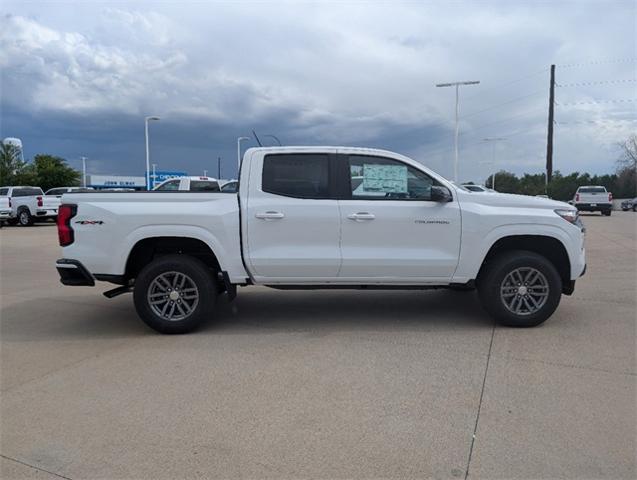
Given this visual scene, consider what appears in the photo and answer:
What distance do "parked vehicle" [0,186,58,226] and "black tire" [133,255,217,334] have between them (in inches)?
906

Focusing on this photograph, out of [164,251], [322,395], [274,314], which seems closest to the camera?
[322,395]

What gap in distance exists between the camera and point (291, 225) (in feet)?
18.6

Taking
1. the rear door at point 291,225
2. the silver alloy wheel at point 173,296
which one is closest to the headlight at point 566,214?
the rear door at point 291,225

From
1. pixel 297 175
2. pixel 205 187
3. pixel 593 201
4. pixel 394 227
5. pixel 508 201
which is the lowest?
pixel 593 201

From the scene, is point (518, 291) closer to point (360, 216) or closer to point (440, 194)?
point (440, 194)

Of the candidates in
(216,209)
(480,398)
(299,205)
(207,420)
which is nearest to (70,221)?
(216,209)

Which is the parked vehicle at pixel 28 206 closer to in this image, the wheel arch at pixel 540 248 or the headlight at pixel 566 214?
the wheel arch at pixel 540 248

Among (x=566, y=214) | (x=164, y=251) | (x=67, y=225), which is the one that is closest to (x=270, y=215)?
(x=164, y=251)

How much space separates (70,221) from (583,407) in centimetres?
511

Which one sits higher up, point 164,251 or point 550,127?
point 550,127

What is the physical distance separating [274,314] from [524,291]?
297cm

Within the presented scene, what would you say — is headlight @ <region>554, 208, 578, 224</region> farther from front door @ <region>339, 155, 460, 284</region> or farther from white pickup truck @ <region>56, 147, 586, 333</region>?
front door @ <region>339, 155, 460, 284</region>

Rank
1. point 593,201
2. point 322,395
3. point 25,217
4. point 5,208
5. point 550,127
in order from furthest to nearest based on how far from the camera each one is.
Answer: point 550,127 < point 593,201 < point 25,217 < point 5,208 < point 322,395

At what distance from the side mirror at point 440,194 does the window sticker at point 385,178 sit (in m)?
0.33
